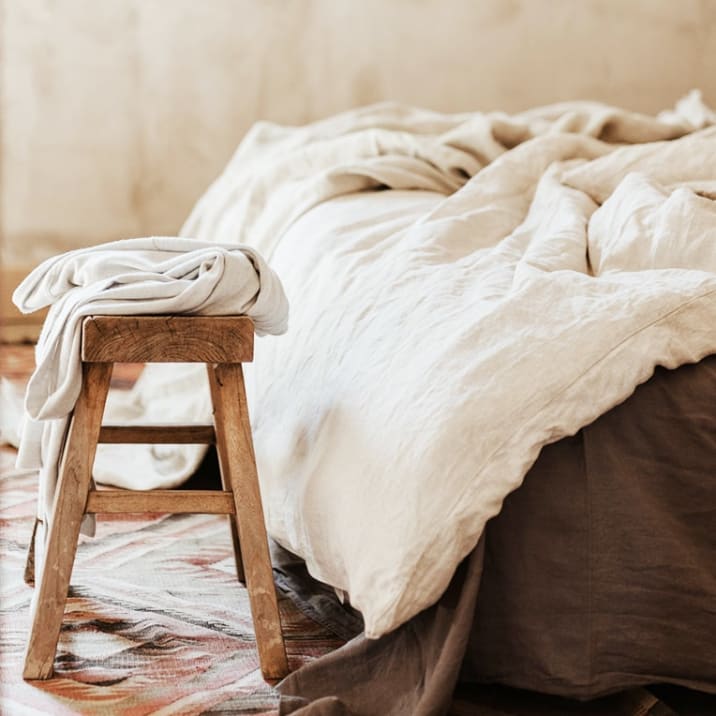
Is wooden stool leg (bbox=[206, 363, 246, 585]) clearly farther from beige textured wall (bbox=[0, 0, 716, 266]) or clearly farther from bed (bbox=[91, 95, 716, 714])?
beige textured wall (bbox=[0, 0, 716, 266])

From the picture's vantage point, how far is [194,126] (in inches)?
159

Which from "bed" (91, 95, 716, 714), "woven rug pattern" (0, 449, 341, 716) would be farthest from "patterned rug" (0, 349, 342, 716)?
"bed" (91, 95, 716, 714)

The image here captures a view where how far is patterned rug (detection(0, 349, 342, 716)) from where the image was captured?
129cm

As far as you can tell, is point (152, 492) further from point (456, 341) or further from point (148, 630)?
point (456, 341)

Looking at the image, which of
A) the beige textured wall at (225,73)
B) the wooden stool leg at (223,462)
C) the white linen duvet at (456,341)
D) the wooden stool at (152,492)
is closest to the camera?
the white linen duvet at (456,341)

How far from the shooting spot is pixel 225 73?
13.2 feet

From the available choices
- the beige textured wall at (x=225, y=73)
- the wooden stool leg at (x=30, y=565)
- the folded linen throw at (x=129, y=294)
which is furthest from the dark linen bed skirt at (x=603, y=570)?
the beige textured wall at (x=225, y=73)

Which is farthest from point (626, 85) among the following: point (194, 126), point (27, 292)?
point (27, 292)

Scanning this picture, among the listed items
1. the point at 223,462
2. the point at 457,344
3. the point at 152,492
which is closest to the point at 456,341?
the point at 457,344

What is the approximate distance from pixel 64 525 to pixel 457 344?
19.5 inches

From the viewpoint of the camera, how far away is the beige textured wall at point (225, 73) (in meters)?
3.93

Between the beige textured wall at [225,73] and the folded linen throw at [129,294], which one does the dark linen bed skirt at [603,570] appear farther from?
the beige textured wall at [225,73]

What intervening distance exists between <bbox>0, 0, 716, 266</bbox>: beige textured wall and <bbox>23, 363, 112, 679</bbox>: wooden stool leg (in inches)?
109

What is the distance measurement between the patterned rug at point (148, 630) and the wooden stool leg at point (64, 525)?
4 cm
